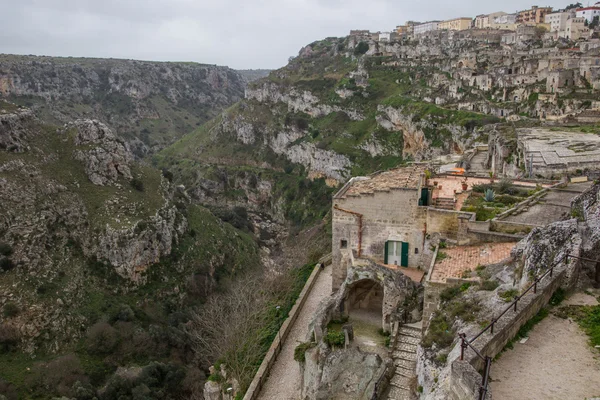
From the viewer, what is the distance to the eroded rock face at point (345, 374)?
16141mm

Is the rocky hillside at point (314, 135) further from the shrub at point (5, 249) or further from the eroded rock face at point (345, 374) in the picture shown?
the shrub at point (5, 249)

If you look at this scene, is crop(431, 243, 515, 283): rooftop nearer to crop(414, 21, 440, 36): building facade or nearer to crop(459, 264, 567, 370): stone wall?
crop(459, 264, 567, 370): stone wall

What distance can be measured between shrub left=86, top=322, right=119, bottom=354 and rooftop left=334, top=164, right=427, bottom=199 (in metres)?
30.9

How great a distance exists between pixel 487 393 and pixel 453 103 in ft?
265

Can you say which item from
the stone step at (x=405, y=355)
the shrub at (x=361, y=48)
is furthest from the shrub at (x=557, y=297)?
the shrub at (x=361, y=48)

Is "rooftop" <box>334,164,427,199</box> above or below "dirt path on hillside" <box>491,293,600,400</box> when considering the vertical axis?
above

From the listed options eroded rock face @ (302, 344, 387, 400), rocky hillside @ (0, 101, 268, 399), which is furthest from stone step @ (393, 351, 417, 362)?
rocky hillside @ (0, 101, 268, 399)

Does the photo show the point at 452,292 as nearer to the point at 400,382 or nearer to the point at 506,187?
the point at 400,382

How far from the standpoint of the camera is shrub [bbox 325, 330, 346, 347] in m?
18.0

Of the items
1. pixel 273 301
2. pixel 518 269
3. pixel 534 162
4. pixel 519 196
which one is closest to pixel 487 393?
pixel 518 269

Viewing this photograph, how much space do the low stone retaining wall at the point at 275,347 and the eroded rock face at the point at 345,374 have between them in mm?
3998

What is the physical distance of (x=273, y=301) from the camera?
99.8 ft

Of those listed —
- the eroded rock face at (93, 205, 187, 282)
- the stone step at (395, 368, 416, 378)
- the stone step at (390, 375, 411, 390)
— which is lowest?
the eroded rock face at (93, 205, 187, 282)

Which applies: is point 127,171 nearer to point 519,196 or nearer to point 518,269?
point 519,196
